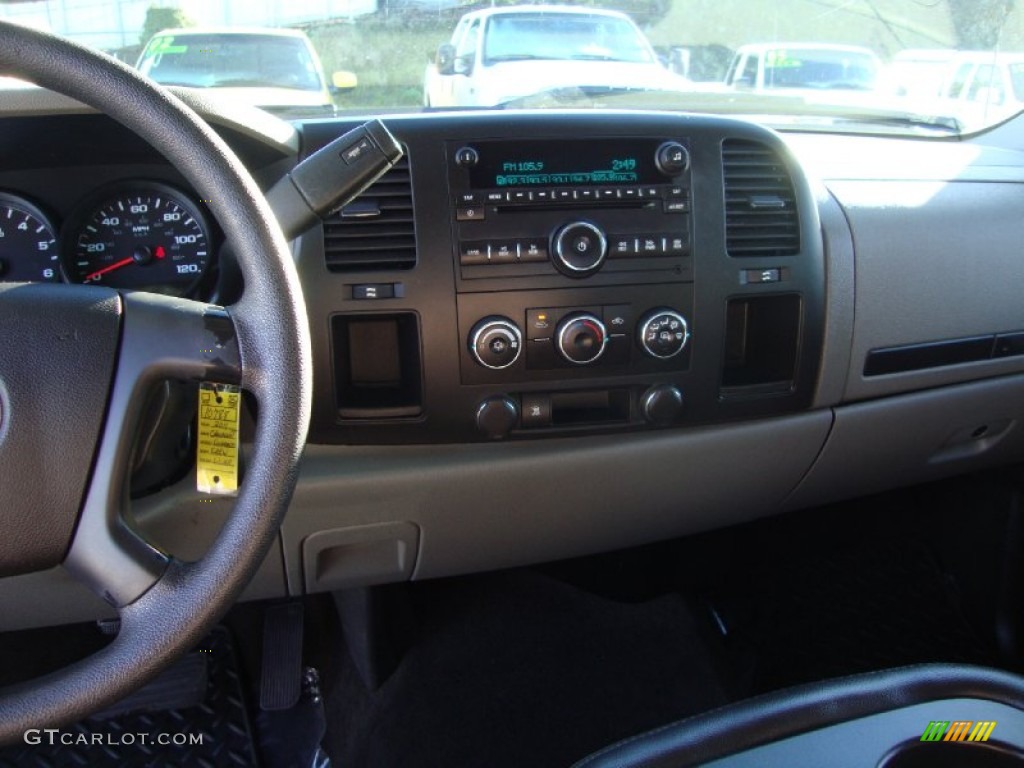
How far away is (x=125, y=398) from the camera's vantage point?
1.05 meters

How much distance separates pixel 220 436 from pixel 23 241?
646 mm

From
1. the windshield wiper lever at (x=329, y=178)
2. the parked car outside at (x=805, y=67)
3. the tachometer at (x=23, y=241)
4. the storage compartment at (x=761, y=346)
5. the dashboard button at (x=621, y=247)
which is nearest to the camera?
the windshield wiper lever at (x=329, y=178)

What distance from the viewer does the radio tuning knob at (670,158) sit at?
1.58m

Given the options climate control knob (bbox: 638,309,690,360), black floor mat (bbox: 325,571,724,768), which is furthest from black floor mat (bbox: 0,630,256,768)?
climate control knob (bbox: 638,309,690,360)

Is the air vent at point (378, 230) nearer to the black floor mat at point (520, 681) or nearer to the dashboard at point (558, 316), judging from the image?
the dashboard at point (558, 316)

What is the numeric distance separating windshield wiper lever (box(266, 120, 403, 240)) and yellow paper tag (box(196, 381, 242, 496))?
214 mm

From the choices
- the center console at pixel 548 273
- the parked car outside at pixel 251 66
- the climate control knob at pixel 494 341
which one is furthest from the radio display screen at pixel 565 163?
the parked car outside at pixel 251 66

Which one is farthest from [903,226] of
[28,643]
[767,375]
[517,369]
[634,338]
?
[28,643]

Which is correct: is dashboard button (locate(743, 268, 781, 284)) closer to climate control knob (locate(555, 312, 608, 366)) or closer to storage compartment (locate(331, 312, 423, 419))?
climate control knob (locate(555, 312, 608, 366))

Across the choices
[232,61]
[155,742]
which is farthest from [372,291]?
[155,742]

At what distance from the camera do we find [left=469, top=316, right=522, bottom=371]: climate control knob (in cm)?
153

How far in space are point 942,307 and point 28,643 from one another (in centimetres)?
201

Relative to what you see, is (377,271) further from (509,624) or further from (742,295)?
(509,624)

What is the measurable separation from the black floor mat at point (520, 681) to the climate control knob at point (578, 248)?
3.48ft
